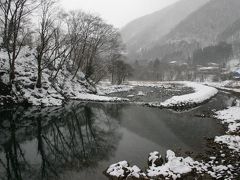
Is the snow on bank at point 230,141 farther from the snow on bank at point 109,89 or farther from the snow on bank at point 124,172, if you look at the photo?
the snow on bank at point 109,89

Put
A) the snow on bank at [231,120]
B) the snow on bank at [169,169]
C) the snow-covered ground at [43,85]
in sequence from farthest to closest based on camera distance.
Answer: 1. the snow-covered ground at [43,85]
2. the snow on bank at [231,120]
3. the snow on bank at [169,169]

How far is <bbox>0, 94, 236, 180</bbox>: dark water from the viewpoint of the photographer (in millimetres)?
16828

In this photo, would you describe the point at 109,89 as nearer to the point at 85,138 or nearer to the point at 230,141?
the point at 85,138

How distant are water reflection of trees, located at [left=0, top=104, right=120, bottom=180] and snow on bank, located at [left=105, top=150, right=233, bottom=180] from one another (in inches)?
106

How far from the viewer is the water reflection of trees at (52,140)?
16766mm

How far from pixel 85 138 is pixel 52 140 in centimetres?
291

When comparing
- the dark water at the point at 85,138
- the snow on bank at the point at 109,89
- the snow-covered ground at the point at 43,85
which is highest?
the snow-covered ground at the point at 43,85

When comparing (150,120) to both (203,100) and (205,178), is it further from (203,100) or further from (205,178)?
(203,100)

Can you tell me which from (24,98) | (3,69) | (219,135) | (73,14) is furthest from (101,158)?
(73,14)

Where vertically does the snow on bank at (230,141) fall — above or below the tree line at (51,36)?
below

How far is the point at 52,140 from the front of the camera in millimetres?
22609

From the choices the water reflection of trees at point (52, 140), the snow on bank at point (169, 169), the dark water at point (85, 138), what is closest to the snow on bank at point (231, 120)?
the dark water at point (85, 138)

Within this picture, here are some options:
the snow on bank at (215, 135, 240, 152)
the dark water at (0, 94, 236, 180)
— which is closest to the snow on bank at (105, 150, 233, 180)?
the dark water at (0, 94, 236, 180)

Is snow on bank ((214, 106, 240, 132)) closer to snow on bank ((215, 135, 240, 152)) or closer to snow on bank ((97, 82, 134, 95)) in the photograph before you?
snow on bank ((215, 135, 240, 152))
